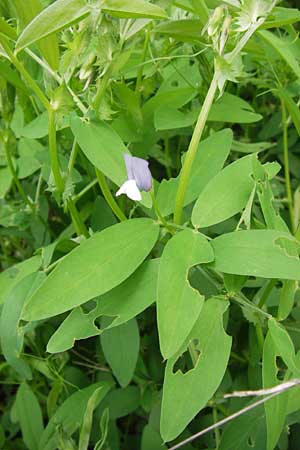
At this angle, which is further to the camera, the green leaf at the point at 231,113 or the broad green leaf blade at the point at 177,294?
the green leaf at the point at 231,113

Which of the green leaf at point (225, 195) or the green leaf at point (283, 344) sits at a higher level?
the green leaf at point (225, 195)

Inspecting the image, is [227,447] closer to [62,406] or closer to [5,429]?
[62,406]

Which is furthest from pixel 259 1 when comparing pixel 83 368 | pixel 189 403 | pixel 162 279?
pixel 83 368

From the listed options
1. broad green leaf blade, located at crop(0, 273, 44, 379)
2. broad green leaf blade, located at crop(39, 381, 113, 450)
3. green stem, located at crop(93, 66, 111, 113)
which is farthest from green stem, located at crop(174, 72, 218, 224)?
broad green leaf blade, located at crop(39, 381, 113, 450)

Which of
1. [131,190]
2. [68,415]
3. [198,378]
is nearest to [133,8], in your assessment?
[131,190]

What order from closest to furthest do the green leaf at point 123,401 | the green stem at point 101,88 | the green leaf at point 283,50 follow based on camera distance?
the green stem at point 101,88 → the green leaf at point 283,50 → the green leaf at point 123,401

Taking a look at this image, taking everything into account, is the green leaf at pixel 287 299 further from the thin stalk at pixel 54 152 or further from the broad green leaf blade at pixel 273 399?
the thin stalk at pixel 54 152

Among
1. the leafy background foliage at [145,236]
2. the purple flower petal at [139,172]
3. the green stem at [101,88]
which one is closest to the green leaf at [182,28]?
the leafy background foliage at [145,236]
